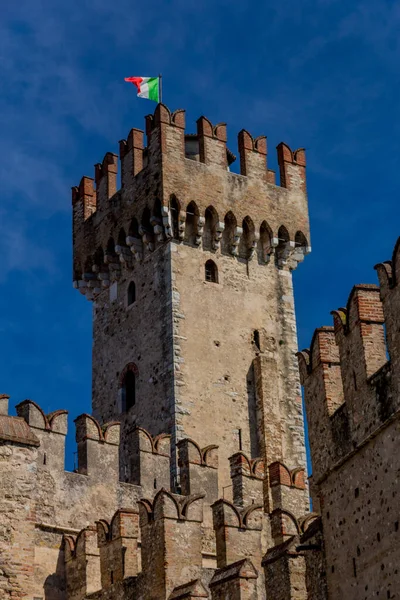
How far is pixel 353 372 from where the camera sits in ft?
46.5

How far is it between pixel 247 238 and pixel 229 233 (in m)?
0.56

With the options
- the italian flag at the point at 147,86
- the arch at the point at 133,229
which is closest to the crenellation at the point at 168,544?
the arch at the point at 133,229

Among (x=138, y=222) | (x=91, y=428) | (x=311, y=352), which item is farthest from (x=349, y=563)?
(x=138, y=222)

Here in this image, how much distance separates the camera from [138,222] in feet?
98.8

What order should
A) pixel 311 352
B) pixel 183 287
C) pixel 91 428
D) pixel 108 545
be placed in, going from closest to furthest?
pixel 311 352, pixel 108 545, pixel 91 428, pixel 183 287

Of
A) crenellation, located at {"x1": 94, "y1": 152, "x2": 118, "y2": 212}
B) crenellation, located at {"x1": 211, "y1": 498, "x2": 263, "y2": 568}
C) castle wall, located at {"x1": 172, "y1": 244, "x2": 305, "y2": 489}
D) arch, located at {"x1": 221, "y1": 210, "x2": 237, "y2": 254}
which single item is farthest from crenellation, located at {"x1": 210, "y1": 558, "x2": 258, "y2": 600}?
crenellation, located at {"x1": 94, "y1": 152, "x2": 118, "y2": 212}

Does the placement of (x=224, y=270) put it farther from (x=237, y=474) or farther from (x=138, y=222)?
(x=237, y=474)

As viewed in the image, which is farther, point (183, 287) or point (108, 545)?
point (183, 287)

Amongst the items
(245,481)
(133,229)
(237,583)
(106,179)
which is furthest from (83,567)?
(106,179)

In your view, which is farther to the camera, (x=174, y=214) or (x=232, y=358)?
(x=174, y=214)

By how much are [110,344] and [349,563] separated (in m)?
17.5

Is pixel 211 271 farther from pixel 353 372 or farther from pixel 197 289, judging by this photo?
pixel 353 372

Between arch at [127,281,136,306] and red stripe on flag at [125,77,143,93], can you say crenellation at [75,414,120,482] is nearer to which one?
arch at [127,281,136,306]

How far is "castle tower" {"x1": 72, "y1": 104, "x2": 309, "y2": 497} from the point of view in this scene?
28000 millimetres
